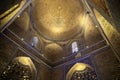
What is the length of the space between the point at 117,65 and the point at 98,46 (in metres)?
2.39

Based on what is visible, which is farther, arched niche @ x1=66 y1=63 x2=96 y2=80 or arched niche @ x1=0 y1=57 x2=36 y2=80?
arched niche @ x1=66 y1=63 x2=96 y2=80

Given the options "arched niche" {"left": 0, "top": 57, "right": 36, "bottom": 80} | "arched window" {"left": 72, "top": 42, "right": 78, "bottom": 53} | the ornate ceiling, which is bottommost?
"arched niche" {"left": 0, "top": 57, "right": 36, "bottom": 80}

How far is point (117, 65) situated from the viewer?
8219 mm

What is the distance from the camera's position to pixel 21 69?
1023 centimetres

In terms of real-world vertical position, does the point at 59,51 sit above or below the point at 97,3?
above

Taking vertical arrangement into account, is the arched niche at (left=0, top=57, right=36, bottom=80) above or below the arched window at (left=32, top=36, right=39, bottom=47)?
below

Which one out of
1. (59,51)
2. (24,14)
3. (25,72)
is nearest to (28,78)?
(25,72)

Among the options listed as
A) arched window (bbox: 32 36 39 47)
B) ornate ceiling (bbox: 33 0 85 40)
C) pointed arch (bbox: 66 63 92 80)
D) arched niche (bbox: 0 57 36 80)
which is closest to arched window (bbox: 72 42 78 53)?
ornate ceiling (bbox: 33 0 85 40)

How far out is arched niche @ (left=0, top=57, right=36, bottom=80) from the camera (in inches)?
388

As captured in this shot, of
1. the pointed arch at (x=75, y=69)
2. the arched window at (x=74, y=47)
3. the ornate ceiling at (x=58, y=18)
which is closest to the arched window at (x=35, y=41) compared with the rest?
the ornate ceiling at (x=58, y=18)

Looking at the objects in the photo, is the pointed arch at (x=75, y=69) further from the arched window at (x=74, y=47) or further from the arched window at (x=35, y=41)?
the arched window at (x=35, y=41)

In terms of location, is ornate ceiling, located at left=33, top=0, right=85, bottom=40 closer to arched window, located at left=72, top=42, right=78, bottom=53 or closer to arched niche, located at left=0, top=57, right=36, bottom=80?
arched window, located at left=72, top=42, right=78, bottom=53

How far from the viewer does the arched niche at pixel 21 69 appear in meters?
9.84

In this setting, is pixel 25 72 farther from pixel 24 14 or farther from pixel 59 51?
pixel 24 14
